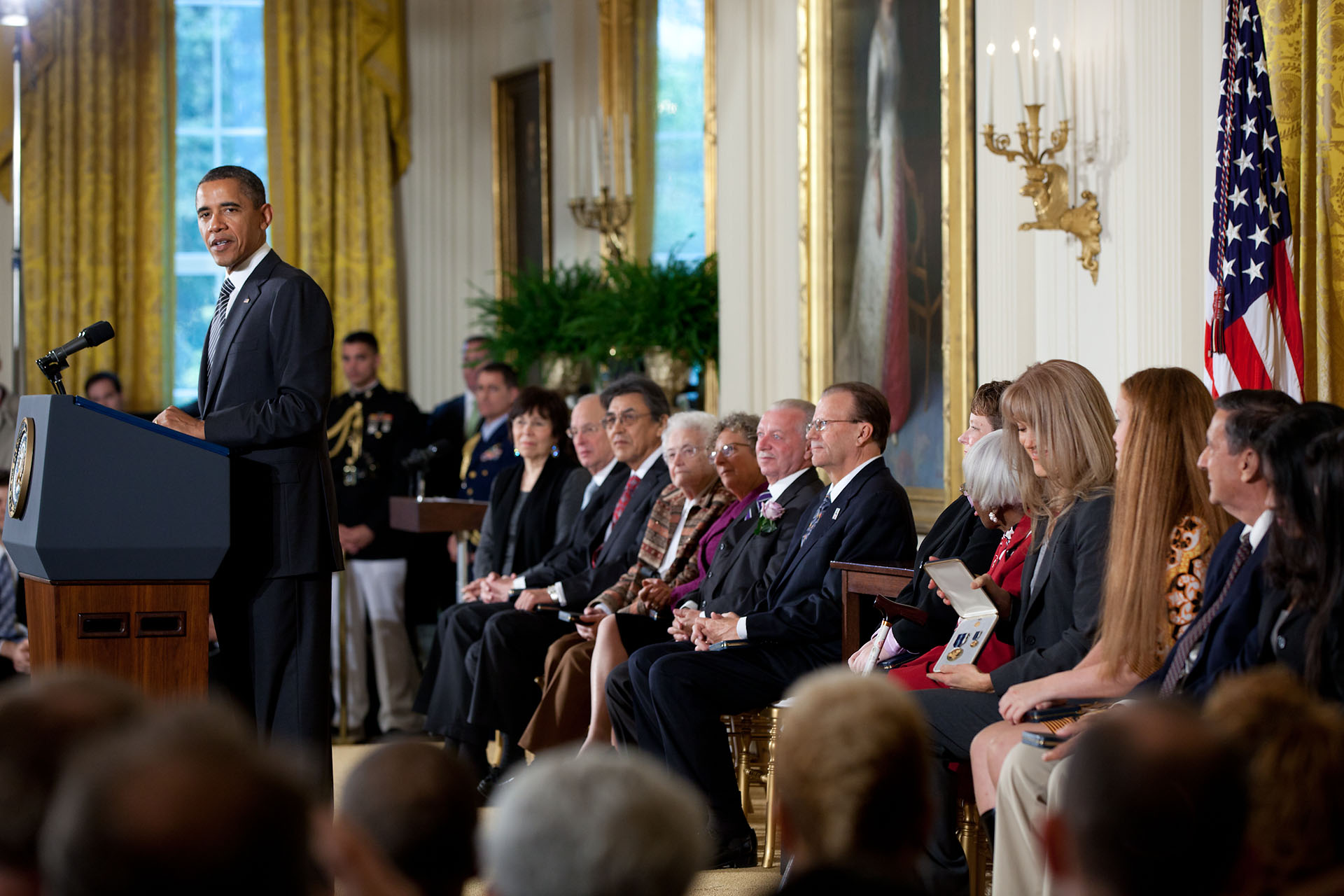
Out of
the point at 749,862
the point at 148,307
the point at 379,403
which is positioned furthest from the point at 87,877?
the point at 148,307

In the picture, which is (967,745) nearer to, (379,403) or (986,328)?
(986,328)

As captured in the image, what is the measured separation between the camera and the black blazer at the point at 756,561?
189 inches

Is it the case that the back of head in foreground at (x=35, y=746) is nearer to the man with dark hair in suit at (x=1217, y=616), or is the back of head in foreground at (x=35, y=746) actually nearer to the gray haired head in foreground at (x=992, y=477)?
the man with dark hair in suit at (x=1217, y=616)

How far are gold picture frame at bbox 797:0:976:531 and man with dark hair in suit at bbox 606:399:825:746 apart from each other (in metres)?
1.23

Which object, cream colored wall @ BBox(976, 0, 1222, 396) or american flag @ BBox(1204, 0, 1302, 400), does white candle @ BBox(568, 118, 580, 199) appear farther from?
american flag @ BBox(1204, 0, 1302, 400)

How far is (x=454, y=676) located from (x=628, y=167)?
13.2 ft

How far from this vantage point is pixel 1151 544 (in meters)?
3.13

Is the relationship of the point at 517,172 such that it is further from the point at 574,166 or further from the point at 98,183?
the point at 98,183

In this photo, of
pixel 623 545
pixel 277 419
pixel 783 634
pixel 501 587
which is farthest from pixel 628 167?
pixel 277 419

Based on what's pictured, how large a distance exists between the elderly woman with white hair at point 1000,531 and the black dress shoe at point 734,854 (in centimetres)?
77

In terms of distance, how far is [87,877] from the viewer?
3.51 ft

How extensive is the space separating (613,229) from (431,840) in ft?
24.7

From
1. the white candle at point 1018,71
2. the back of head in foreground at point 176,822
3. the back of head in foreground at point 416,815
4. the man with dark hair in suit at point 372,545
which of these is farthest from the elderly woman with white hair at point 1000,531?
the man with dark hair in suit at point 372,545

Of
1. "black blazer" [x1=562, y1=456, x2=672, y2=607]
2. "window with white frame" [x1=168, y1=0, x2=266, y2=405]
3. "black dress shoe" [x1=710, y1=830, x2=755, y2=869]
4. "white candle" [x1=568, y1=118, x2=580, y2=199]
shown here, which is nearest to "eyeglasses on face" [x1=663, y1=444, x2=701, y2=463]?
"black blazer" [x1=562, y1=456, x2=672, y2=607]
